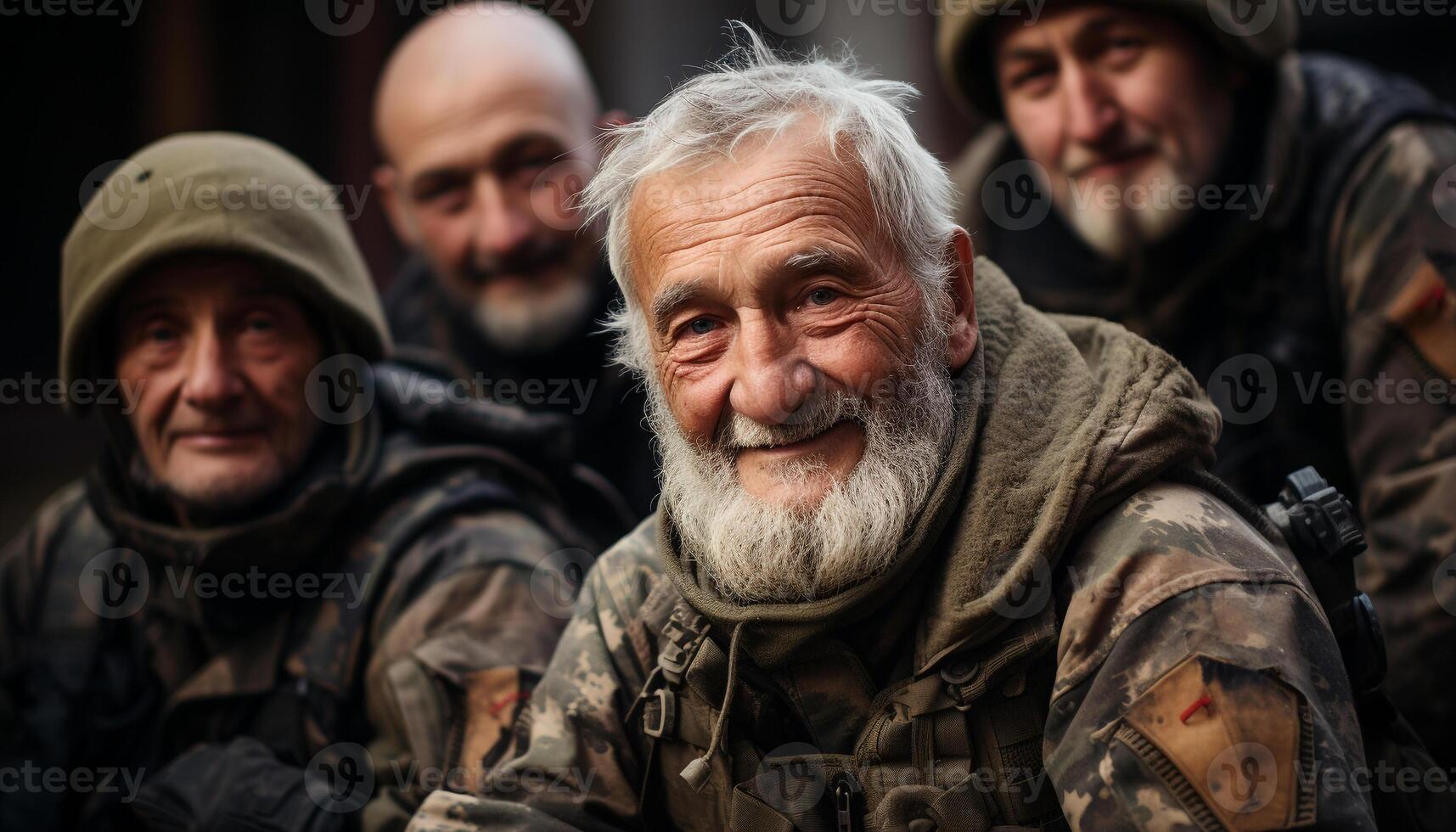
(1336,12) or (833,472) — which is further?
(1336,12)

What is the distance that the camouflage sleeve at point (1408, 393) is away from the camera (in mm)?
3816

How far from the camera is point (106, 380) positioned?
4102 millimetres

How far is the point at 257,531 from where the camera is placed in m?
3.84

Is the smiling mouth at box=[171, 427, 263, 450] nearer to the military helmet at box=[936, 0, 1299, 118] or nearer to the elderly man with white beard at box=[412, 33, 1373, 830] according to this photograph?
the elderly man with white beard at box=[412, 33, 1373, 830]

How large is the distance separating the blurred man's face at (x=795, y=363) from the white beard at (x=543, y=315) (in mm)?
2854

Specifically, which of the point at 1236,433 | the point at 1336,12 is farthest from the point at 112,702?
the point at 1336,12

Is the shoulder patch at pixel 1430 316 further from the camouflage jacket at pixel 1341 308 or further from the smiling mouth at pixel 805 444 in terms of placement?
the smiling mouth at pixel 805 444

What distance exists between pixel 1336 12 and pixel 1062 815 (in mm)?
6078

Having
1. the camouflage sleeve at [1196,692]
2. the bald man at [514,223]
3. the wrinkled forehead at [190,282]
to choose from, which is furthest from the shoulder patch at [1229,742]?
the bald man at [514,223]

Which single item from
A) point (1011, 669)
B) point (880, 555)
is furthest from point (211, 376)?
point (1011, 669)

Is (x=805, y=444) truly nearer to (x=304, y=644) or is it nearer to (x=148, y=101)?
(x=304, y=644)

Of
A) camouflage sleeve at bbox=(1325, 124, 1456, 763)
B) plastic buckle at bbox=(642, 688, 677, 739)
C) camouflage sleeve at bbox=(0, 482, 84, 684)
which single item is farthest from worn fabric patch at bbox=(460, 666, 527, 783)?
camouflage sleeve at bbox=(1325, 124, 1456, 763)

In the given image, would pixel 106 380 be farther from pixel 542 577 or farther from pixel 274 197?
pixel 542 577

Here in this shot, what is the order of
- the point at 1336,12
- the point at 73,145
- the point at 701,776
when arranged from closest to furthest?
the point at 701,776 → the point at 1336,12 → the point at 73,145
